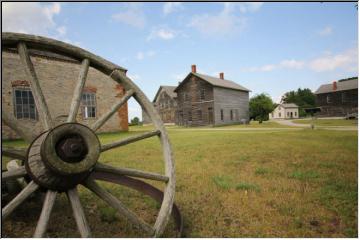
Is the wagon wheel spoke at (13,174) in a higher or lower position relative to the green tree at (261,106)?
lower

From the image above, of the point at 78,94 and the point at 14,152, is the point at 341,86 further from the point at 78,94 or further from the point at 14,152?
the point at 14,152

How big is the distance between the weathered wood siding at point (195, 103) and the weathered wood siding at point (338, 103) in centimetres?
2466

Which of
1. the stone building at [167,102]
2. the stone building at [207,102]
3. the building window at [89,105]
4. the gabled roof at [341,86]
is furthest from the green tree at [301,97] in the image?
the building window at [89,105]

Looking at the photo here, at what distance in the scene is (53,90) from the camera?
14.1 m

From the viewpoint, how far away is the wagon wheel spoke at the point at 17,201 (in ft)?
5.90

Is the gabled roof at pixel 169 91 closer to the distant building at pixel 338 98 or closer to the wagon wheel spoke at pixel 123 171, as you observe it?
the distant building at pixel 338 98

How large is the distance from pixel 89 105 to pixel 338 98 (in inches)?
1642

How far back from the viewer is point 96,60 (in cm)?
245

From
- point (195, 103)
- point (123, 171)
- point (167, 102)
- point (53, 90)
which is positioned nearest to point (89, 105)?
point (53, 90)

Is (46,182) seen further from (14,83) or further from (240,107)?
(240,107)

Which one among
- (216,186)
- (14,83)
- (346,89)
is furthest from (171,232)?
(346,89)

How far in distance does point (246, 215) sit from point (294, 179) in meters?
1.81

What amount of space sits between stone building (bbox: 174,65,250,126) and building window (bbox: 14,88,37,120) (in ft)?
62.2

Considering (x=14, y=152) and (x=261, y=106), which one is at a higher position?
(x=261, y=106)
